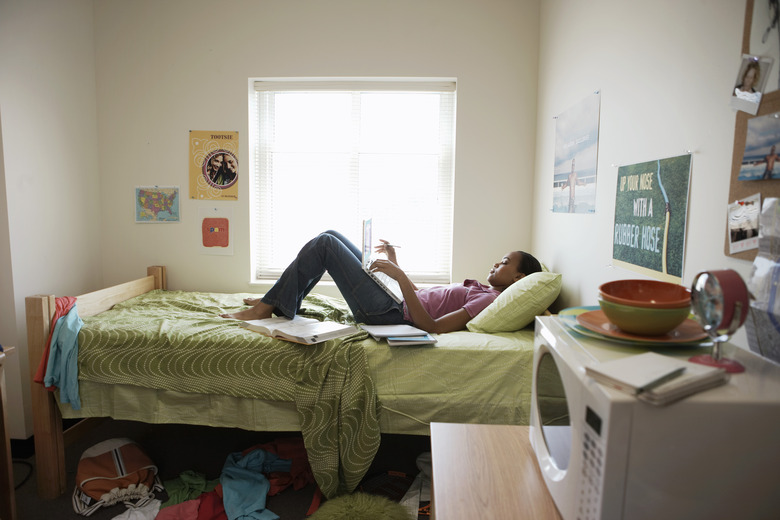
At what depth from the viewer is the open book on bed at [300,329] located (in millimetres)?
1843

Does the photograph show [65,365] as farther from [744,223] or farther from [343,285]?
[744,223]

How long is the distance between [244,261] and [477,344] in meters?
1.69

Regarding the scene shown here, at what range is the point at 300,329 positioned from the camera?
1.95 metres

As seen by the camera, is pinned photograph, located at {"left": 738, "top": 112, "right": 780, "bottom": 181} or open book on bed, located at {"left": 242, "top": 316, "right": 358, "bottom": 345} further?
open book on bed, located at {"left": 242, "top": 316, "right": 358, "bottom": 345}

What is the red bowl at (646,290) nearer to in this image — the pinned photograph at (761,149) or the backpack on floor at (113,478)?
the pinned photograph at (761,149)

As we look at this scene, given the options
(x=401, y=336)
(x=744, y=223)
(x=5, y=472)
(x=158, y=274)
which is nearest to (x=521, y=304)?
(x=401, y=336)

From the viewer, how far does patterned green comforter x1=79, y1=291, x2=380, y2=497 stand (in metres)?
1.77

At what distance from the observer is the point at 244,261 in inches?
118

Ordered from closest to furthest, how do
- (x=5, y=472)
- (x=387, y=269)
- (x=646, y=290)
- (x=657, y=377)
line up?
(x=657, y=377) < (x=646, y=290) < (x=5, y=472) < (x=387, y=269)

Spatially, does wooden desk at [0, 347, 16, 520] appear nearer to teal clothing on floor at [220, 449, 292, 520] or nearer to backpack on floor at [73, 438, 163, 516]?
backpack on floor at [73, 438, 163, 516]

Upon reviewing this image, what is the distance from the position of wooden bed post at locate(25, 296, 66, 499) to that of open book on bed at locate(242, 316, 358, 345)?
758mm

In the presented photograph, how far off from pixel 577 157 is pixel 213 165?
6.78 feet

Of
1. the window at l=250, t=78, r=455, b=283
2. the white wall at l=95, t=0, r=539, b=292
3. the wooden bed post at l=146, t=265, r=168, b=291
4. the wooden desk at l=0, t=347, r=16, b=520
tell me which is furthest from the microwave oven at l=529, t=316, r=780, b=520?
the wooden bed post at l=146, t=265, r=168, b=291

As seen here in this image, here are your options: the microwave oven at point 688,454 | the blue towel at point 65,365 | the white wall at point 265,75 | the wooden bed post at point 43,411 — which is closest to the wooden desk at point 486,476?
the microwave oven at point 688,454
